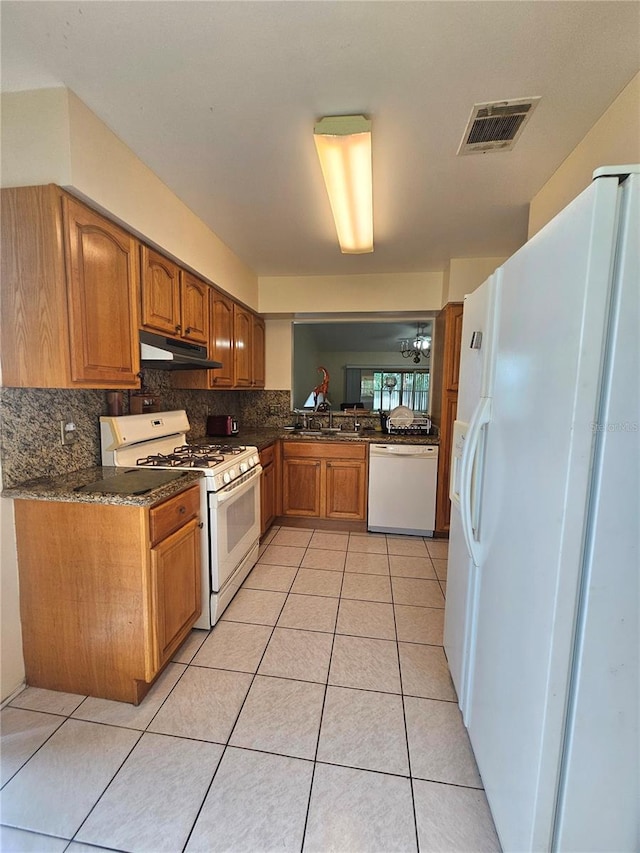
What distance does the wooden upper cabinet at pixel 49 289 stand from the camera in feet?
4.50

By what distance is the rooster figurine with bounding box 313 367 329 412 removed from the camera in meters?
4.04

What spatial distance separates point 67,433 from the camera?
178cm

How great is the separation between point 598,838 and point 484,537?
0.70m

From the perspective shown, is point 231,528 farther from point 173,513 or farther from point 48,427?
point 48,427

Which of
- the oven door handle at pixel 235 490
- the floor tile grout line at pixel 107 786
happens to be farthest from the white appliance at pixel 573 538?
the oven door handle at pixel 235 490

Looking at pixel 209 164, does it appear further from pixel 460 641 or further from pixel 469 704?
pixel 469 704

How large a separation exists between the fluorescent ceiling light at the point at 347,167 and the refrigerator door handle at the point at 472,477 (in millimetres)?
1211

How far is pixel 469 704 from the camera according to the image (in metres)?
1.31

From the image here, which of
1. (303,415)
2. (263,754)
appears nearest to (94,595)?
(263,754)

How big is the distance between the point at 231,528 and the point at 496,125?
242 centimetres

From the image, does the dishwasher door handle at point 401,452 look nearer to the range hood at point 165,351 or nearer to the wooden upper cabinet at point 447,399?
the wooden upper cabinet at point 447,399

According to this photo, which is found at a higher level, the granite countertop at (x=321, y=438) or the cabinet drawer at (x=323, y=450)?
the granite countertop at (x=321, y=438)

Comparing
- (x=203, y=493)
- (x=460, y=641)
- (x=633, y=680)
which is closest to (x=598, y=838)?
(x=633, y=680)

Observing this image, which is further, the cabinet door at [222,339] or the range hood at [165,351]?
the cabinet door at [222,339]
